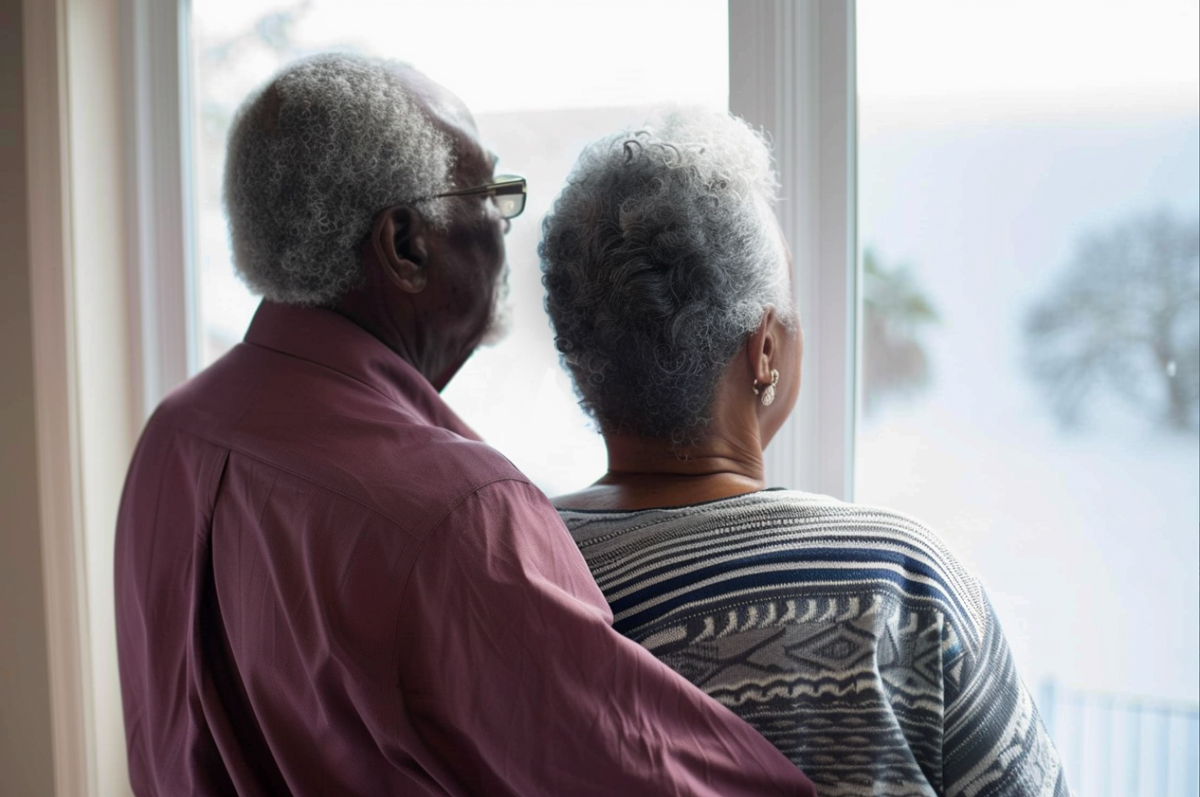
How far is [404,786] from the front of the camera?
86cm

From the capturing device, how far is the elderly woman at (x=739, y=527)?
872 mm

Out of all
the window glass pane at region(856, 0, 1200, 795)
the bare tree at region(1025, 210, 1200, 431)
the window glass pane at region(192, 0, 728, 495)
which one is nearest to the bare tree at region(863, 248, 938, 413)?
the window glass pane at region(856, 0, 1200, 795)

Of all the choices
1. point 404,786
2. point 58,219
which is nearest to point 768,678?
point 404,786

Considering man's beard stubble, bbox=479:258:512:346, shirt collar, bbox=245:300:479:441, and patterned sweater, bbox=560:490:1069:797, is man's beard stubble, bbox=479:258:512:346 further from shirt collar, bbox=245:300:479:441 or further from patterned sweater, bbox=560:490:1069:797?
patterned sweater, bbox=560:490:1069:797

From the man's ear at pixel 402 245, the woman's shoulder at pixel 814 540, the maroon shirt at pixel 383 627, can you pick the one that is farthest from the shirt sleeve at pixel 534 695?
the man's ear at pixel 402 245

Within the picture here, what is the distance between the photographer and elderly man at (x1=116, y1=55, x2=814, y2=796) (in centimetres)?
81

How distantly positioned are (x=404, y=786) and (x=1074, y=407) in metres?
0.99

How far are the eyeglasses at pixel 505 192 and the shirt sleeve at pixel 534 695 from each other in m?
0.50

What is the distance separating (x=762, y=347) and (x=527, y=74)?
847mm

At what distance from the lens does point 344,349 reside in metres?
1.09

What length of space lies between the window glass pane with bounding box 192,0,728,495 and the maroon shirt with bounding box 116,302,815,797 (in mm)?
523

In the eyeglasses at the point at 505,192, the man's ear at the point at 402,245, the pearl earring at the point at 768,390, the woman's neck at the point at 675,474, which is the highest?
the eyeglasses at the point at 505,192

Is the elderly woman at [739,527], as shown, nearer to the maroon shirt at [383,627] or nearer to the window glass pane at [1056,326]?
the maroon shirt at [383,627]

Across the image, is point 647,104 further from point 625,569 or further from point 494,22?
point 625,569
